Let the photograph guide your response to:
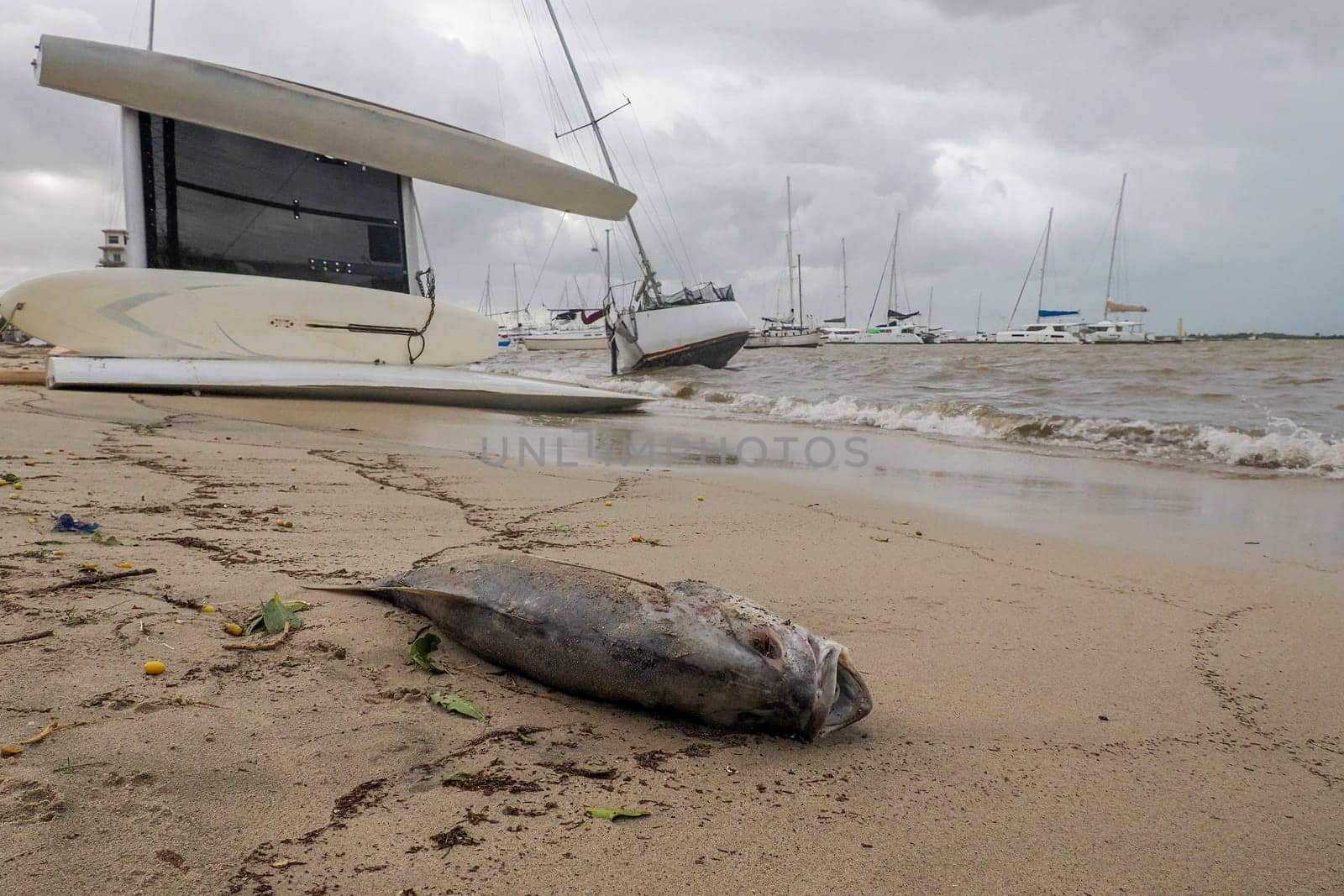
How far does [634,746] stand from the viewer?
6.95 feet

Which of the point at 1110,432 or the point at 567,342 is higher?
the point at 567,342

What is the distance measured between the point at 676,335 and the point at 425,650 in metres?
24.4

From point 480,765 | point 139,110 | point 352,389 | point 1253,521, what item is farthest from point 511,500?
point 139,110

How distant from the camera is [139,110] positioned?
34.0 ft

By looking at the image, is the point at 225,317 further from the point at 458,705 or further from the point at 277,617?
the point at 458,705

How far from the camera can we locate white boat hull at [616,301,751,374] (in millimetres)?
25844

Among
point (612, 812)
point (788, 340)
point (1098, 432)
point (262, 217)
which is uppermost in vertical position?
point (788, 340)

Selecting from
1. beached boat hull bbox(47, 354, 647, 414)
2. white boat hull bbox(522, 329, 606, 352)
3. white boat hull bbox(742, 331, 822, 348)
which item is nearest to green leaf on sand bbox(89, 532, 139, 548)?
beached boat hull bbox(47, 354, 647, 414)

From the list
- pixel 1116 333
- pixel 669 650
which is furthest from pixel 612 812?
pixel 1116 333

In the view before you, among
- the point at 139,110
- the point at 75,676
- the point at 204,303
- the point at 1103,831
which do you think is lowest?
the point at 1103,831

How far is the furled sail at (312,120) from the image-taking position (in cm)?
945

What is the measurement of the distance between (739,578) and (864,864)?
1965 millimetres

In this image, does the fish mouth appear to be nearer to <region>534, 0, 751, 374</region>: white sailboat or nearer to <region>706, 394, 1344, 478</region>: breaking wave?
<region>706, 394, 1344, 478</region>: breaking wave

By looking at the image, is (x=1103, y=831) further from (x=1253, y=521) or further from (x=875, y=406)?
(x=875, y=406)
